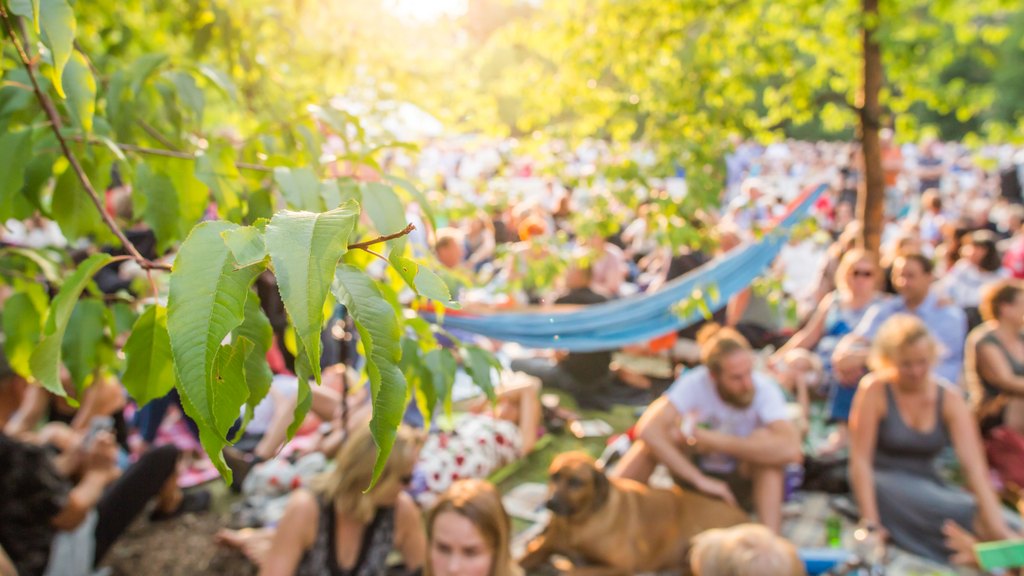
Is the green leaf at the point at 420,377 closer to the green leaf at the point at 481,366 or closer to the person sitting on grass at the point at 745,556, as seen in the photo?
the green leaf at the point at 481,366

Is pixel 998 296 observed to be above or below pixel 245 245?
below

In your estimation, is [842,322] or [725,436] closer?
[725,436]

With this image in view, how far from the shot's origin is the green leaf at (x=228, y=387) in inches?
26.2

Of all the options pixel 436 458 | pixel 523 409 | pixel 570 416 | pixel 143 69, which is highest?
pixel 143 69

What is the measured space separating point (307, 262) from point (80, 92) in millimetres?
717

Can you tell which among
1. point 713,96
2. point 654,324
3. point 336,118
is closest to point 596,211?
point 713,96

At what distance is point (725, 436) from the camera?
11.2 ft

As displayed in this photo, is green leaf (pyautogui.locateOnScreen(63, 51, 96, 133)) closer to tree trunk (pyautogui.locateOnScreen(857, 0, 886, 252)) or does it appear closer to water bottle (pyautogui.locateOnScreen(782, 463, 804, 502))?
water bottle (pyautogui.locateOnScreen(782, 463, 804, 502))

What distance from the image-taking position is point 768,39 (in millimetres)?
4293

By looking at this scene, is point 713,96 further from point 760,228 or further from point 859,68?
point 859,68

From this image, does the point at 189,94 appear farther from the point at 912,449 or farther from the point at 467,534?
the point at 912,449

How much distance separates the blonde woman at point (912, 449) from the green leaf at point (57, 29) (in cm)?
335

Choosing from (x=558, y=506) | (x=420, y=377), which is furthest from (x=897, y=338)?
(x=420, y=377)

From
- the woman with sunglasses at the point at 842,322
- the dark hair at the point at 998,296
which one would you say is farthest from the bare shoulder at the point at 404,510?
the dark hair at the point at 998,296
